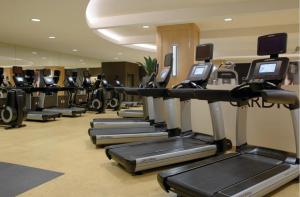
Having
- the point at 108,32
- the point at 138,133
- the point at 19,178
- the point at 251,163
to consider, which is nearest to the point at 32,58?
the point at 108,32

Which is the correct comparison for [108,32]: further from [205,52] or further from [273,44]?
[273,44]

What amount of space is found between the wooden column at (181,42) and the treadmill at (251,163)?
14.8 feet

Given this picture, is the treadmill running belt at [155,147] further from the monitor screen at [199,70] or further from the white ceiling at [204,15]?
the white ceiling at [204,15]

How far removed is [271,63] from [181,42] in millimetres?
4899

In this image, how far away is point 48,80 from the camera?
8.07m

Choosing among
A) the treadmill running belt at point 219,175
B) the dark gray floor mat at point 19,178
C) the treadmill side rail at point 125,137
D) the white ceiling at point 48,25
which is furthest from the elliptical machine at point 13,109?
the treadmill running belt at point 219,175

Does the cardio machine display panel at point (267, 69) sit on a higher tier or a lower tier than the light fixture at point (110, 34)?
Result: lower

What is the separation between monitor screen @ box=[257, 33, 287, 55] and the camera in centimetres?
304

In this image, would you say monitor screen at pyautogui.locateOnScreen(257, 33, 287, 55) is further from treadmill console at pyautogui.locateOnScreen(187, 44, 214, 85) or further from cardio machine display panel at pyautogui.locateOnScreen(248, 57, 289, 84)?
treadmill console at pyautogui.locateOnScreen(187, 44, 214, 85)

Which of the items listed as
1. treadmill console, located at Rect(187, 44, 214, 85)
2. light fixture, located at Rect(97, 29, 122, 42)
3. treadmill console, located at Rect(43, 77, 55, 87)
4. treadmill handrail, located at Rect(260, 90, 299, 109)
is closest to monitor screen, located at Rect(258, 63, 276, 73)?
treadmill handrail, located at Rect(260, 90, 299, 109)

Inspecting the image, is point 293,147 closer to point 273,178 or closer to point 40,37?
point 273,178

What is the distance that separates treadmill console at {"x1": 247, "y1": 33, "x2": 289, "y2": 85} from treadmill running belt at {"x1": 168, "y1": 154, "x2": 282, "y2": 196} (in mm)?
861

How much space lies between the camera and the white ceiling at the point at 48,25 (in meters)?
→ 5.53

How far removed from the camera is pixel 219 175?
248 cm
